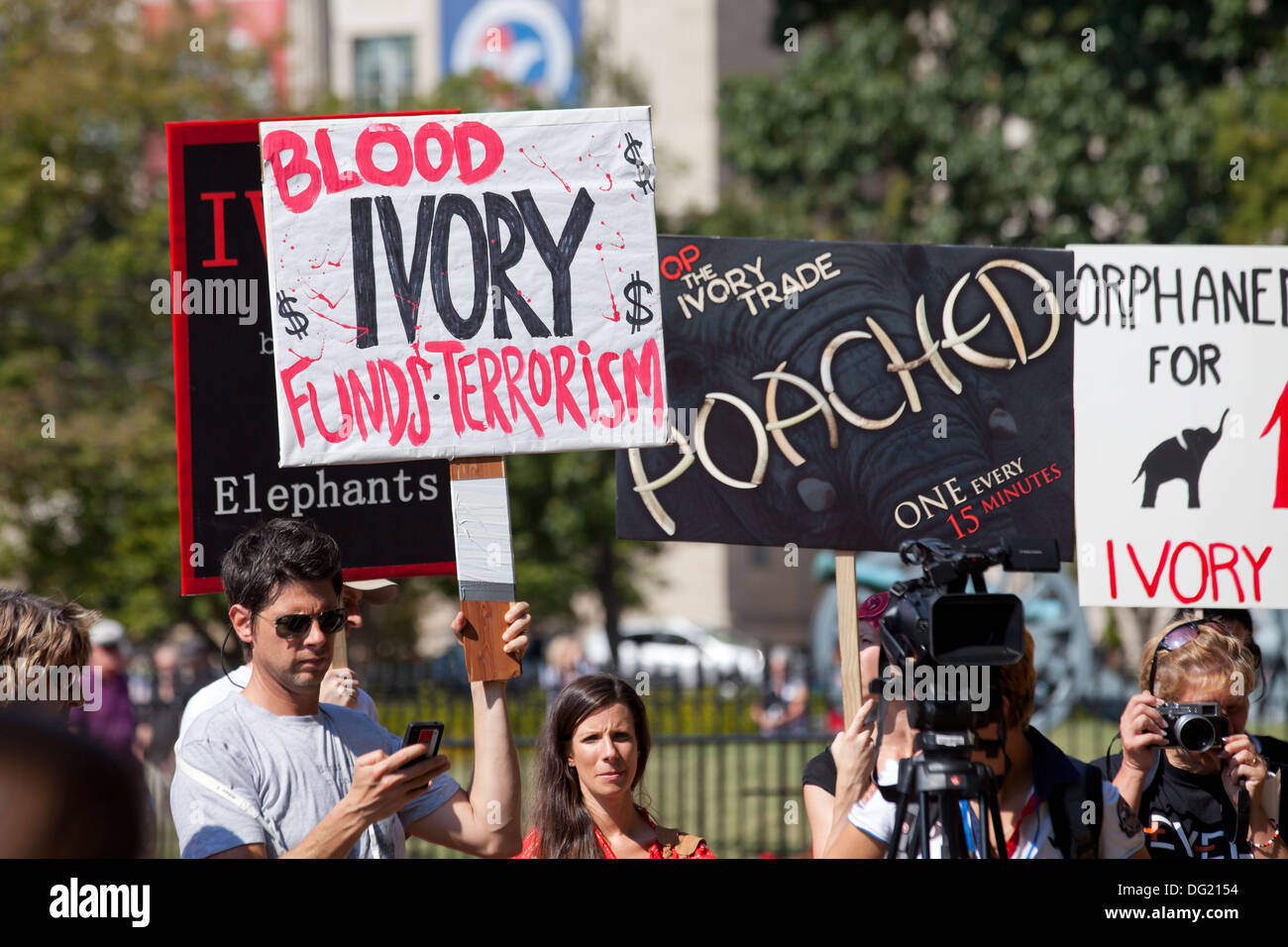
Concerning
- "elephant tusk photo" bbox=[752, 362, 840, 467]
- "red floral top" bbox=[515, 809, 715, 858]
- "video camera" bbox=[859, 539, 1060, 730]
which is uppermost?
"elephant tusk photo" bbox=[752, 362, 840, 467]

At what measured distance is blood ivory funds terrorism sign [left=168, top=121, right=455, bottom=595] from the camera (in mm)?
3801

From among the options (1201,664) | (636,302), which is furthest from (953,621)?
(636,302)

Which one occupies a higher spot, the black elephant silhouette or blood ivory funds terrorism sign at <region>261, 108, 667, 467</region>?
blood ivory funds terrorism sign at <region>261, 108, 667, 467</region>

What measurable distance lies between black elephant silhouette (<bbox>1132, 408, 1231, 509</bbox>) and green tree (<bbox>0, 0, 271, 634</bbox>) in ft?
44.1

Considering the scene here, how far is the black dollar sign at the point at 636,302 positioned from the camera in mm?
3674

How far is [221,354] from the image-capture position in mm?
3867

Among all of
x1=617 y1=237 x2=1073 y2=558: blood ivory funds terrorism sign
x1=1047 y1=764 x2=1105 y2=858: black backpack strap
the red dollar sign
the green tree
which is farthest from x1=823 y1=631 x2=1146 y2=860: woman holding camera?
the green tree

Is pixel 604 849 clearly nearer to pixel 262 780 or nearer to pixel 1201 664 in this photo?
pixel 262 780

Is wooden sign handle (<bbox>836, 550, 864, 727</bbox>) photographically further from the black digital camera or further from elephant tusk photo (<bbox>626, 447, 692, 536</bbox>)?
the black digital camera

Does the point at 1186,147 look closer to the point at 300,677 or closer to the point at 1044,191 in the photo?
the point at 1044,191

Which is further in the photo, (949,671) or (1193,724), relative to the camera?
(1193,724)

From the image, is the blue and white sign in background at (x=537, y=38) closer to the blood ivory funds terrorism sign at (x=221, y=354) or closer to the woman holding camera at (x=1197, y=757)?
the blood ivory funds terrorism sign at (x=221, y=354)

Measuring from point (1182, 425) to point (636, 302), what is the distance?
5.30 ft

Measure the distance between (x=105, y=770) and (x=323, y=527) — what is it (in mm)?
2728
